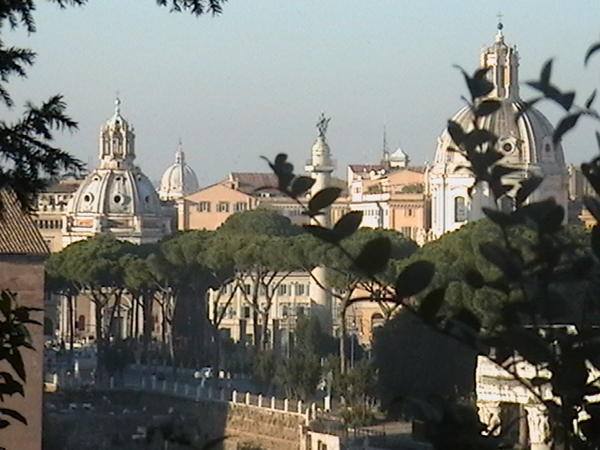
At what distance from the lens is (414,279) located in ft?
15.7

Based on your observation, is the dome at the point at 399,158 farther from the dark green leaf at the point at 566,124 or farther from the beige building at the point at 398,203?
the dark green leaf at the point at 566,124

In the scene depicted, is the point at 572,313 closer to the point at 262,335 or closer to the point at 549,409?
the point at 549,409

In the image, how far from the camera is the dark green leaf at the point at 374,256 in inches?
189

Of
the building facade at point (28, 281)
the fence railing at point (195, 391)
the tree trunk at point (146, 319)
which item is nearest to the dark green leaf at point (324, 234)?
the building facade at point (28, 281)

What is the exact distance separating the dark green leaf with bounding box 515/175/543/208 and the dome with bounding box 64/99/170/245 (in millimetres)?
80654

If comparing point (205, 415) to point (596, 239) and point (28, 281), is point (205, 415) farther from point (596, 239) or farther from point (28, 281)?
point (596, 239)

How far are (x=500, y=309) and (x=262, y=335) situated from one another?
5098cm

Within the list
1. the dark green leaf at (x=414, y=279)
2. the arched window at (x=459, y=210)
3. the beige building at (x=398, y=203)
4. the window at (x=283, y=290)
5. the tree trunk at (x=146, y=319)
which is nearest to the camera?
the dark green leaf at (x=414, y=279)

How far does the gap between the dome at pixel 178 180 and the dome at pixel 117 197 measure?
88.9 feet

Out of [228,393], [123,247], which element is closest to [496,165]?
[228,393]

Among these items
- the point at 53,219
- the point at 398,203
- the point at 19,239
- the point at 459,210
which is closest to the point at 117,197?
the point at 53,219

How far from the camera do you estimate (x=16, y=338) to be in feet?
22.8

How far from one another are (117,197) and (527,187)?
82127 mm

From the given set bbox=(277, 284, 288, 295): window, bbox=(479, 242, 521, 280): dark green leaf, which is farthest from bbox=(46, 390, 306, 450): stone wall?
bbox=(479, 242, 521, 280): dark green leaf
